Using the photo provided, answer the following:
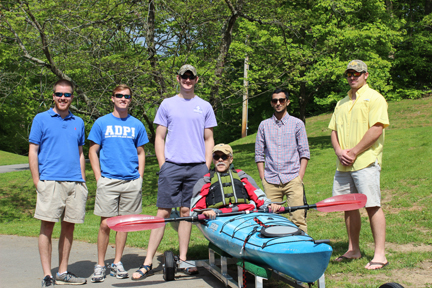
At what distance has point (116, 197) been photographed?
16.0 feet

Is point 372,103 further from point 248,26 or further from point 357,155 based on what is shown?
point 248,26

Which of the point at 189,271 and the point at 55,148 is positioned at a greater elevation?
the point at 55,148

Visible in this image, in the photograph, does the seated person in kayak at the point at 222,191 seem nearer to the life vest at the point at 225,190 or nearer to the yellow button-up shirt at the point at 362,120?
the life vest at the point at 225,190

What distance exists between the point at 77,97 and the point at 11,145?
3084 cm

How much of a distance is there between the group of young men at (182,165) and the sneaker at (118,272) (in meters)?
0.01

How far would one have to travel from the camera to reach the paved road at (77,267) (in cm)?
466

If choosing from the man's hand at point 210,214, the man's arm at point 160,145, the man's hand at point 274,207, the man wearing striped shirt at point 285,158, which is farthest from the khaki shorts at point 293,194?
the man's arm at point 160,145

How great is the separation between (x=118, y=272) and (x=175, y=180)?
1.27 m

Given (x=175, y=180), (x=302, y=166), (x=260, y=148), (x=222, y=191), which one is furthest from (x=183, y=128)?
(x=302, y=166)

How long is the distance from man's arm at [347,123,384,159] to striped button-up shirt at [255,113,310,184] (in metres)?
0.62

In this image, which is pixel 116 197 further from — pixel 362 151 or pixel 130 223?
pixel 362 151

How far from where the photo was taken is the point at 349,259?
505 cm

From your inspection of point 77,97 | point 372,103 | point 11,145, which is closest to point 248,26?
point 77,97

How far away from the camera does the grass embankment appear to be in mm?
4652
